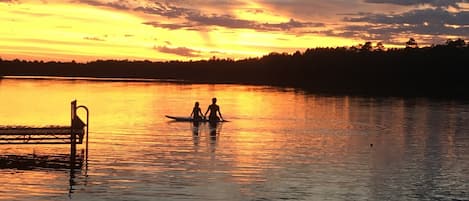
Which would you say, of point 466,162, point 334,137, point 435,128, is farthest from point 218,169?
point 435,128

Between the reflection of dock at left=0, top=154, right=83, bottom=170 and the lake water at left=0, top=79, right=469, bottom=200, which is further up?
the reflection of dock at left=0, top=154, right=83, bottom=170

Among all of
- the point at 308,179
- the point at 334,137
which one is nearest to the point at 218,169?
the point at 308,179

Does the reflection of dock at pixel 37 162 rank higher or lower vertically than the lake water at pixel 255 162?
higher

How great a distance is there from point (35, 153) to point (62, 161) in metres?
2.94

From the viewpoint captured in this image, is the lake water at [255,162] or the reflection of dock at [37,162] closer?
the lake water at [255,162]

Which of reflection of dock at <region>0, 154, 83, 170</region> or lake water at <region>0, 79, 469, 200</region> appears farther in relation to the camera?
reflection of dock at <region>0, 154, 83, 170</region>

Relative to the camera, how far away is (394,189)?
1039 inches

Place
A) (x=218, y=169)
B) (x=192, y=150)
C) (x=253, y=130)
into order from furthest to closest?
(x=253, y=130) < (x=192, y=150) < (x=218, y=169)

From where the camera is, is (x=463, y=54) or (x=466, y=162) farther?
(x=463, y=54)

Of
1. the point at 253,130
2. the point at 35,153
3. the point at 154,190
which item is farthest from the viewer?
the point at 253,130

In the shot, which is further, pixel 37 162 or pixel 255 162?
pixel 255 162

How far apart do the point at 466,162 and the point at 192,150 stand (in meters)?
12.6

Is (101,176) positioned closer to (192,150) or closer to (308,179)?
(308,179)

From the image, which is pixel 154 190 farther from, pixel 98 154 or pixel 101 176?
pixel 98 154
